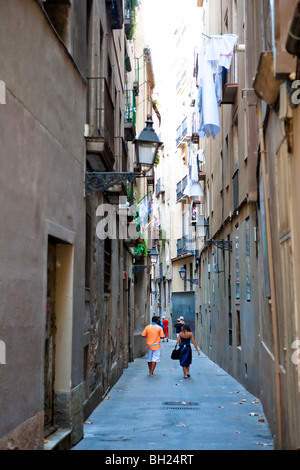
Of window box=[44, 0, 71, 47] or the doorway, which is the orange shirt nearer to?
the doorway

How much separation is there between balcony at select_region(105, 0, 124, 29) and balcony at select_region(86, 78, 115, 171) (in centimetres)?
280

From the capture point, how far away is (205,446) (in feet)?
26.5

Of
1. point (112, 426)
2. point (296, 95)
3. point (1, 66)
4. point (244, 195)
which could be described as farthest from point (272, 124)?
point (244, 195)

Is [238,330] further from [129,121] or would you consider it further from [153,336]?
[129,121]

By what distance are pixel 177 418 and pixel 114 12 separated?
898 cm

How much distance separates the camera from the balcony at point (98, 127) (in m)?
9.86

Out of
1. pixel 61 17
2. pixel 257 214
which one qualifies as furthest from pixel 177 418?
pixel 61 17

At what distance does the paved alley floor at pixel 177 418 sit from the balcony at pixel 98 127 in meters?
4.46

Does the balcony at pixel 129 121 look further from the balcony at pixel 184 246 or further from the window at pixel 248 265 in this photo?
the balcony at pixel 184 246

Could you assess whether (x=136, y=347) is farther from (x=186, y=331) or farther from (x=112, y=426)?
(x=112, y=426)

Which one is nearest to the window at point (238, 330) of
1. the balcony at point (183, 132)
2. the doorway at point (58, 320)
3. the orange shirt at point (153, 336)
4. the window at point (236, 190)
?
the orange shirt at point (153, 336)

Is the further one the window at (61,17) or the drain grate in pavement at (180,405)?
the drain grate in pavement at (180,405)

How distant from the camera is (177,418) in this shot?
1055 cm

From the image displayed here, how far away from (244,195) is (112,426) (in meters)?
7.14
